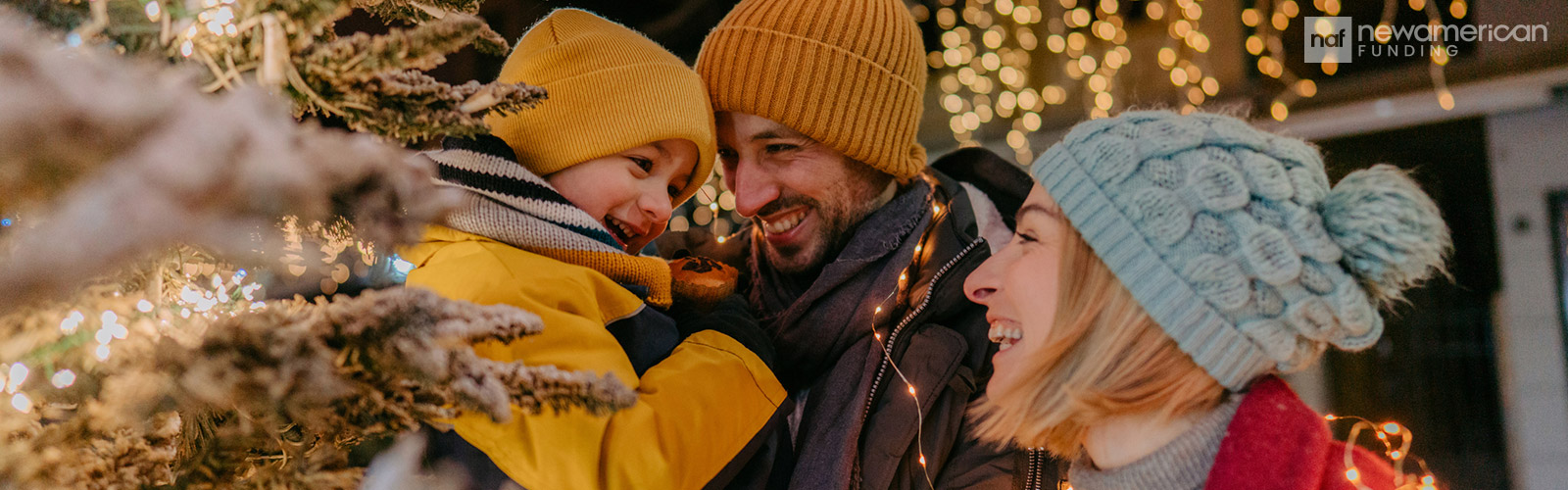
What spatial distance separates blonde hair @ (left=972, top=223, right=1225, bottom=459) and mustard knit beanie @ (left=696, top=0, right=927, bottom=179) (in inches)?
35.0

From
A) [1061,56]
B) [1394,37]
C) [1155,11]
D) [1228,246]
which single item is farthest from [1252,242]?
[1061,56]

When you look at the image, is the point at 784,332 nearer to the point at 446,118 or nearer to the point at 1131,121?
the point at 1131,121

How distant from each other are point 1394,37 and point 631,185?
12.9 ft

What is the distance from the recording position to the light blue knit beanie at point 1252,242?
0.99m

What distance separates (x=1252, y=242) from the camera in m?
1.00

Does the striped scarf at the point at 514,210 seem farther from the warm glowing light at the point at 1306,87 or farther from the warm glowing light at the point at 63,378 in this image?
the warm glowing light at the point at 1306,87

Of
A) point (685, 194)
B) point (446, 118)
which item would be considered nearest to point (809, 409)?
point (685, 194)

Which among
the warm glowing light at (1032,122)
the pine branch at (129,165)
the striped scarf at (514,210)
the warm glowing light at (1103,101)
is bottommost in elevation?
the warm glowing light at (1032,122)

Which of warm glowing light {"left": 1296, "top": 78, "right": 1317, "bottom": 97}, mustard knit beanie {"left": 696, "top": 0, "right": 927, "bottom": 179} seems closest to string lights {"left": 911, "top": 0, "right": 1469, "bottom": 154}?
warm glowing light {"left": 1296, "top": 78, "right": 1317, "bottom": 97}

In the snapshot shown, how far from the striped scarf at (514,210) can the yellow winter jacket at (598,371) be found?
31 mm

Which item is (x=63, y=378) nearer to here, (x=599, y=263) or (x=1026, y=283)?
(x=599, y=263)

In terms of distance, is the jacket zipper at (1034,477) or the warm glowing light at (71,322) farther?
the jacket zipper at (1034,477)

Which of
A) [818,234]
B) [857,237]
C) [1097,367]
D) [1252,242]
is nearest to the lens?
[1252,242]

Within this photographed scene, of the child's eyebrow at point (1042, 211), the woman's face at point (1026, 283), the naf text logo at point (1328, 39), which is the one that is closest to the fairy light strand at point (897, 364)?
the woman's face at point (1026, 283)
